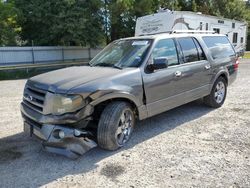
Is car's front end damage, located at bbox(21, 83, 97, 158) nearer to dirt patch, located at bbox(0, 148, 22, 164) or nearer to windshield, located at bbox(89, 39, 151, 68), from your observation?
dirt patch, located at bbox(0, 148, 22, 164)

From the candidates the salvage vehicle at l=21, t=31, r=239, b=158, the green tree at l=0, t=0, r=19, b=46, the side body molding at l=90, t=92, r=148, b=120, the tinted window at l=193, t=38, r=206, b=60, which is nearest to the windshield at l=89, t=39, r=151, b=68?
the salvage vehicle at l=21, t=31, r=239, b=158

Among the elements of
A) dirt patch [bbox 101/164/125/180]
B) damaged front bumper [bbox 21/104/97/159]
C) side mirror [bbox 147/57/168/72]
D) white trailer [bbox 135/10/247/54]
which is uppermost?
white trailer [bbox 135/10/247/54]

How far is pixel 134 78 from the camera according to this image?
4609 millimetres

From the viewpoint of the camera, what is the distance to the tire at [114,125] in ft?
13.8

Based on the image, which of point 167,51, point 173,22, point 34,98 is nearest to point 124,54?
point 167,51

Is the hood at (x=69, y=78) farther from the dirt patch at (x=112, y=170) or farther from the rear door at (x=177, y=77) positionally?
the dirt patch at (x=112, y=170)

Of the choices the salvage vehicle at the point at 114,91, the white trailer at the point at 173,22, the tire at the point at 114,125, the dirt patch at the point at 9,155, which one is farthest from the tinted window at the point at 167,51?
the white trailer at the point at 173,22

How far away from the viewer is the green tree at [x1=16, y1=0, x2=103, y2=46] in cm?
1892

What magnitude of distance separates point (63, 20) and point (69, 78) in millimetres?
15769

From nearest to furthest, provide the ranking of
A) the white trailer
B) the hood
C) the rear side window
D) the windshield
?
the hood, the windshield, the rear side window, the white trailer

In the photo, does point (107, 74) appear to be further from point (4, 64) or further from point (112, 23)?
point (112, 23)

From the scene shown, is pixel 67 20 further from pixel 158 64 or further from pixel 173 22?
pixel 158 64

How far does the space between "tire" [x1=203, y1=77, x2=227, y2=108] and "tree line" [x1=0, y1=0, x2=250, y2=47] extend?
1383 cm

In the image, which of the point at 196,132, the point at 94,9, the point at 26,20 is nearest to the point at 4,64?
the point at 26,20
